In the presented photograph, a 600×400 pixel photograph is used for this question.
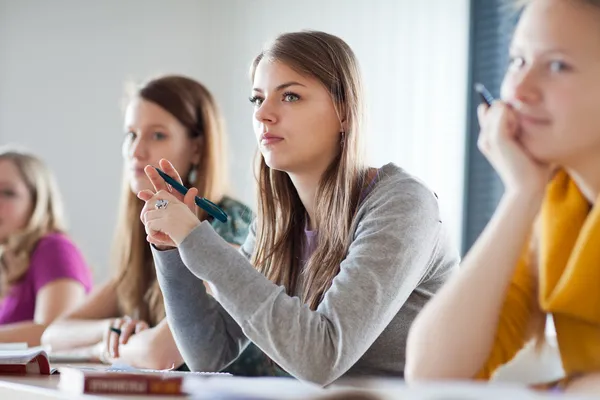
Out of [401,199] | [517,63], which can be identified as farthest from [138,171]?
[517,63]

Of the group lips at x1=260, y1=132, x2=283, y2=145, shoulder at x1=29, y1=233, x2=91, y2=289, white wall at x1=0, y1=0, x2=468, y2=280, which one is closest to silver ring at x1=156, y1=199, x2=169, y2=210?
lips at x1=260, y1=132, x2=283, y2=145

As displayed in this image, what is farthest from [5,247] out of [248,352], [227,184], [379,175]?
[379,175]

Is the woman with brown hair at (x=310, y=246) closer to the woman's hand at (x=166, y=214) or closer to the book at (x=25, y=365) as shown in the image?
the woman's hand at (x=166, y=214)

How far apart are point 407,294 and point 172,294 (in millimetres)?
449

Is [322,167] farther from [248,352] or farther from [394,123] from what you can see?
[394,123]

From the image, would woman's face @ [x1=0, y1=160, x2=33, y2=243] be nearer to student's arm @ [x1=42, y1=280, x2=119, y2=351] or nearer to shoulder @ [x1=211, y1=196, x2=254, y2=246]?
student's arm @ [x1=42, y1=280, x2=119, y2=351]

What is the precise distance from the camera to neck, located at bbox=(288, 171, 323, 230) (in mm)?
1645

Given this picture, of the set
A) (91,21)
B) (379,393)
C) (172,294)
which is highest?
(91,21)

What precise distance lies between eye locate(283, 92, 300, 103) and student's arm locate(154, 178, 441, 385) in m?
0.23

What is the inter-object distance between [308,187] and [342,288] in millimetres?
317

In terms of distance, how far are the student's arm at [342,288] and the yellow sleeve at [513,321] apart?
0.32 meters

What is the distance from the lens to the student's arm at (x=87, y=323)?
7.36ft

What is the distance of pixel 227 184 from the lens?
7.80 ft

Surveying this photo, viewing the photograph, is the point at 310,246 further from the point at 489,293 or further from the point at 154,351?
the point at 489,293
